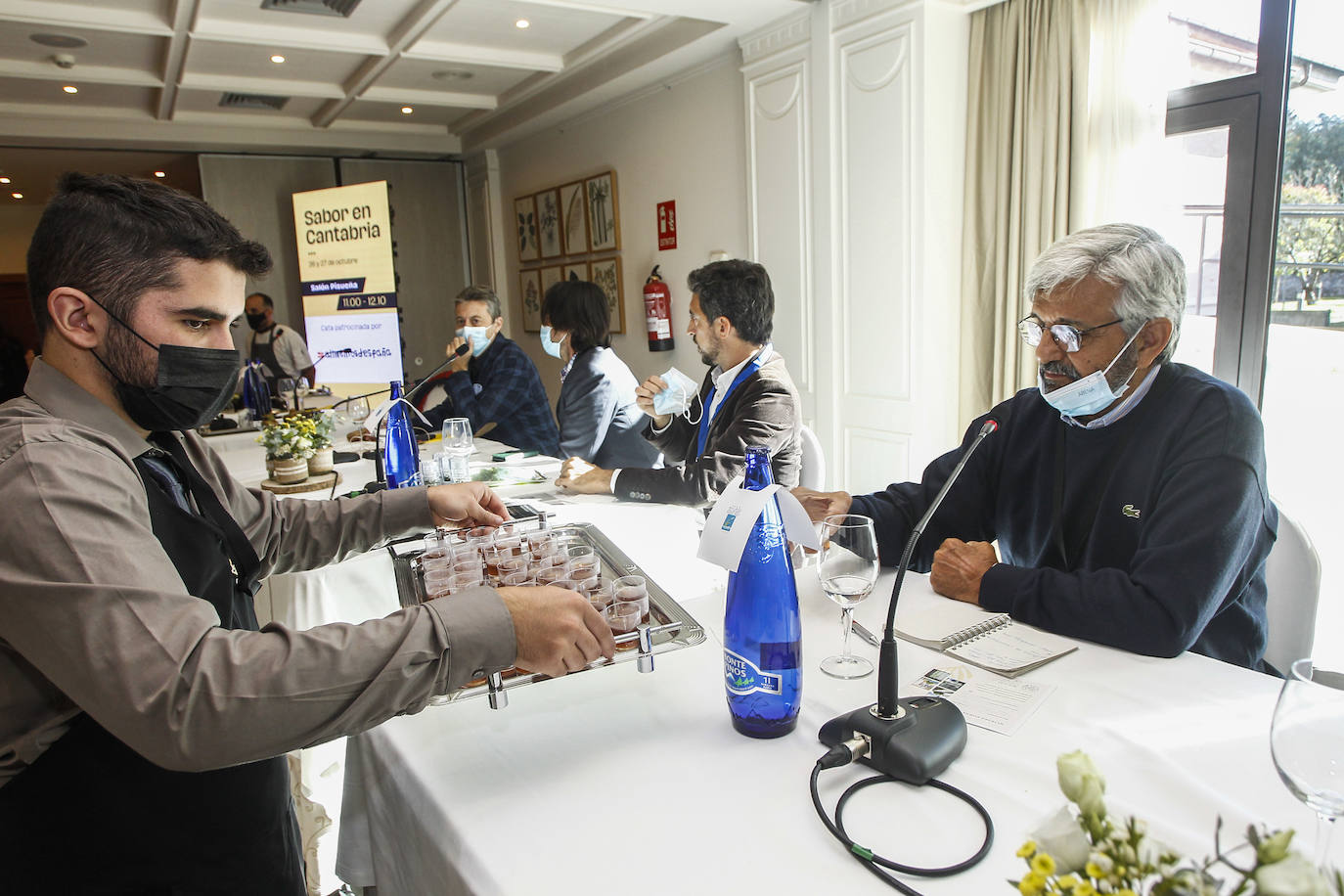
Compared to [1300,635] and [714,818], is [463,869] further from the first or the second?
[1300,635]

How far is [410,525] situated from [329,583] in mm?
500

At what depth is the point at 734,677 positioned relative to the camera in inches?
38.4

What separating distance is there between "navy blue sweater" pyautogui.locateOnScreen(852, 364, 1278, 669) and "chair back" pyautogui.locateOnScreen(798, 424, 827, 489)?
0.66 metres

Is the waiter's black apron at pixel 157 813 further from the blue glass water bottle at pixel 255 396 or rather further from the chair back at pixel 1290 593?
the blue glass water bottle at pixel 255 396

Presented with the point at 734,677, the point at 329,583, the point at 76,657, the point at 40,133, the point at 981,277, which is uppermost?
the point at 40,133

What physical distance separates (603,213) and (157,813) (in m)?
5.50

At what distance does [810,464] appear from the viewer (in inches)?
99.3

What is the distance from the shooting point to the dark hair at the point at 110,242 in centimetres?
99

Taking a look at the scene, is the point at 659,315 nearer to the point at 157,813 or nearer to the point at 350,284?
the point at 350,284

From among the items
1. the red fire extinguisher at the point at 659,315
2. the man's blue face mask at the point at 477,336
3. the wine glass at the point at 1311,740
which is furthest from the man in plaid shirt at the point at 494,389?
the wine glass at the point at 1311,740

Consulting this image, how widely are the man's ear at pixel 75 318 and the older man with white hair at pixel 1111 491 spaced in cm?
121

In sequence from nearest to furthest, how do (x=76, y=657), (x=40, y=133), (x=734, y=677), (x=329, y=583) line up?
1. (x=76, y=657)
2. (x=734, y=677)
3. (x=329, y=583)
4. (x=40, y=133)

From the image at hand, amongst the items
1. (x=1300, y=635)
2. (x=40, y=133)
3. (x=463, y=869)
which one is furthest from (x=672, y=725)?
(x=40, y=133)

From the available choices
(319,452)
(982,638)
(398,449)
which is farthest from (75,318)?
(319,452)
